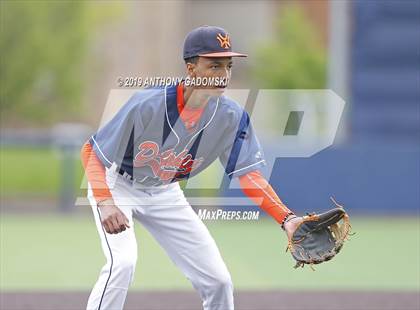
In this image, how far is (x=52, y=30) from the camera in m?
32.5

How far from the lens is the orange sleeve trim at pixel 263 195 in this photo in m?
5.80

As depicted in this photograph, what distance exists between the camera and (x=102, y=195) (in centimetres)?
561

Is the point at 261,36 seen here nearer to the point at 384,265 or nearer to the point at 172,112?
the point at 384,265

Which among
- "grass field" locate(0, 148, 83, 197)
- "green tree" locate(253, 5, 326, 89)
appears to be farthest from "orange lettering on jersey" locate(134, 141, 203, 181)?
"green tree" locate(253, 5, 326, 89)

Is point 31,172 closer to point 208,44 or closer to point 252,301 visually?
point 252,301

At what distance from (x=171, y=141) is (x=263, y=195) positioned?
2.16 feet

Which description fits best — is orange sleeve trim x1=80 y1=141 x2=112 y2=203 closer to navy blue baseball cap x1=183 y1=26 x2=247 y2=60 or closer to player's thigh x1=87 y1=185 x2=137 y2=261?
player's thigh x1=87 y1=185 x2=137 y2=261

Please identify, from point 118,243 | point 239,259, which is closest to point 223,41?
point 118,243

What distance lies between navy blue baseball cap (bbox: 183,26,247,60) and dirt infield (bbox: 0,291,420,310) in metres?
2.72

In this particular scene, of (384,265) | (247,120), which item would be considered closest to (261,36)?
(384,265)

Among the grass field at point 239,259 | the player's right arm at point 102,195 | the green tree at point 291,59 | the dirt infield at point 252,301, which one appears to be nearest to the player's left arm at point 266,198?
the player's right arm at point 102,195

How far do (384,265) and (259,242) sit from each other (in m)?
2.39

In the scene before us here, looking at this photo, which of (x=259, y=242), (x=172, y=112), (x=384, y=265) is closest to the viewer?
(x=172, y=112)

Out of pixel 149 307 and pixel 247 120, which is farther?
pixel 149 307
